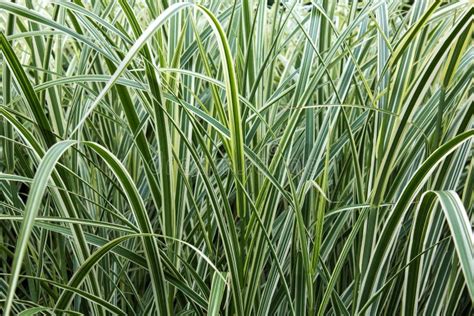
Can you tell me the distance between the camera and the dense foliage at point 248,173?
767 mm

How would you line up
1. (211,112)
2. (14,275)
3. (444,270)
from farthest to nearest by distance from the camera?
(211,112), (444,270), (14,275)

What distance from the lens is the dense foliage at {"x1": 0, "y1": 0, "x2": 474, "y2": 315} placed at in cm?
77

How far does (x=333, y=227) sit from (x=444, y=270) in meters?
0.18

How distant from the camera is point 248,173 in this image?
3.40 feet

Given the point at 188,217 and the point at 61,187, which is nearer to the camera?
the point at 61,187

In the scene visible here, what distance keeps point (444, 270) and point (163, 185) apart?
451mm

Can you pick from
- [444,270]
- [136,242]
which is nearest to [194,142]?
[136,242]

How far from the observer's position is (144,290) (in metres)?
1.11

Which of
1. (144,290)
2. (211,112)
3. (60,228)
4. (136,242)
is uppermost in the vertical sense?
(211,112)

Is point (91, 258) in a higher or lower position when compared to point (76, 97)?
lower

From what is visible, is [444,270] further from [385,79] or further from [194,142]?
[194,142]

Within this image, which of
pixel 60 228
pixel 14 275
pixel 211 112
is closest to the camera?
pixel 14 275

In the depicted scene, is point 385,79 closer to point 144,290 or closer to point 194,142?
point 194,142

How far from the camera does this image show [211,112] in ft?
3.49
